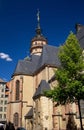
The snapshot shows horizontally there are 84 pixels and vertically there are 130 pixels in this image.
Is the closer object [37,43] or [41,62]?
[41,62]


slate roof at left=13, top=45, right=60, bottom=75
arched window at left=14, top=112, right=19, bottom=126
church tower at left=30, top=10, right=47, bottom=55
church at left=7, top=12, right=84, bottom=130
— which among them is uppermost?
church tower at left=30, top=10, right=47, bottom=55

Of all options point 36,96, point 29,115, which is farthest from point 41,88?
point 29,115

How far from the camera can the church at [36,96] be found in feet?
102

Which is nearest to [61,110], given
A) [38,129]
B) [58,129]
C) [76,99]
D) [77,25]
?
[58,129]

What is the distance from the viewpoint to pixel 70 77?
2097 cm

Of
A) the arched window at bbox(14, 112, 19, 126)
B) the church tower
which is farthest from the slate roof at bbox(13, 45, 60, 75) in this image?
the church tower

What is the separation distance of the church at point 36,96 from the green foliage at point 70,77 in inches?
278

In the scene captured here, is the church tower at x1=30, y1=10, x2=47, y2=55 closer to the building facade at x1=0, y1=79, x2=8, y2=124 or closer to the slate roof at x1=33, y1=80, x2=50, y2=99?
the building facade at x1=0, y1=79, x2=8, y2=124

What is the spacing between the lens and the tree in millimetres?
20136

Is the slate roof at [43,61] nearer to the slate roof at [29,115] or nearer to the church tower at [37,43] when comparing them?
the slate roof at [29,115]

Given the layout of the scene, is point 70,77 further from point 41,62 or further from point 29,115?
point 41,62

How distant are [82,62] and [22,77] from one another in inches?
910

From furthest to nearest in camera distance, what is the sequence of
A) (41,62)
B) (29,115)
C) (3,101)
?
(3,101)
(41,62)
(29,115)

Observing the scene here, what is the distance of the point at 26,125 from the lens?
126 feet
